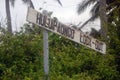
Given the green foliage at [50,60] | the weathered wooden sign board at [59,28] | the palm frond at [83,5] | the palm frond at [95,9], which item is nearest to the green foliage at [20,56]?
the green foliage at [50,60]

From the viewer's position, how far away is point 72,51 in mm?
7074

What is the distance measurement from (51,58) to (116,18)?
2.12 m

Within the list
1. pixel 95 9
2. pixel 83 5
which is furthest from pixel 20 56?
pixel 95 9

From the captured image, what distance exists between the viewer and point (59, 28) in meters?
5.16

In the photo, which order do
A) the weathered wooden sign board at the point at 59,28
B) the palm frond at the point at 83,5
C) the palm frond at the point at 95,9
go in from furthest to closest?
the palm frond at the point at 95,9 < the palm frond at the point at 83,5 < the weathered wooden sign board at the point at 59,28

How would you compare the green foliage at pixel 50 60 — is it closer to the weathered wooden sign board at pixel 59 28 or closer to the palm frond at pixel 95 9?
the weathered wooden sign board at pixel 59 28

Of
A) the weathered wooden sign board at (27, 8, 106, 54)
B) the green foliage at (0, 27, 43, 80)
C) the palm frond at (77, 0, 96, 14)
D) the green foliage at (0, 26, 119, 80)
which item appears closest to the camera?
the weathered wooden sign board at (27, 8, 106, 54)

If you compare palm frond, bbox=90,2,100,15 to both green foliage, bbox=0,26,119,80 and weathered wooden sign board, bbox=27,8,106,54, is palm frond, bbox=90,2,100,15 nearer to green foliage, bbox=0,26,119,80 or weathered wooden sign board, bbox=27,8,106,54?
green foliage, bbox=0,26,119,80

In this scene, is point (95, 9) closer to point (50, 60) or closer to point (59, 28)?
point (50, 60)

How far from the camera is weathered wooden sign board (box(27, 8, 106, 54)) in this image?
4.67 m

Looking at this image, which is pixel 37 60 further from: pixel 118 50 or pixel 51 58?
pixel 118 50

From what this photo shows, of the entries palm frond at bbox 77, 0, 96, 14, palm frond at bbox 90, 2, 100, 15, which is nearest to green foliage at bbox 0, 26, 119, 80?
palm frond at bbox 77, 0, 96, 14

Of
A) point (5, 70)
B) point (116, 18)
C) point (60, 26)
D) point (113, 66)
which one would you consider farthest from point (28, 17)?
point (116, 18)

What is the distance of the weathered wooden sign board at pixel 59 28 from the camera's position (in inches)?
184
